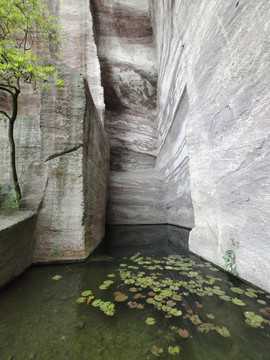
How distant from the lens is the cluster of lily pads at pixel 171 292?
1.35 metres

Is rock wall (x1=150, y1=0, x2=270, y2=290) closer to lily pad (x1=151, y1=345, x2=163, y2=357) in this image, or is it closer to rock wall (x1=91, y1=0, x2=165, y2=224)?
lily pad (x1=151, y1=345, x2=163, y2=357)

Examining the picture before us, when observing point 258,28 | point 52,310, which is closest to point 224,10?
point 258,28

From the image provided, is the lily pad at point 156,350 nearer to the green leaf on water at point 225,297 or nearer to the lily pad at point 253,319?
the lily pad at point 253,319

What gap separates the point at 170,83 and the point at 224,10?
4.07 metres

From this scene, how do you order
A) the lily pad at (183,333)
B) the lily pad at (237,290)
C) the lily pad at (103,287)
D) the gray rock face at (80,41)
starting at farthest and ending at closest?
1. the gray rock face at (80,41)
2. the lily pad at (103,287)
3. the lily pad at (237,290)
4. the lily pad at (183,333)

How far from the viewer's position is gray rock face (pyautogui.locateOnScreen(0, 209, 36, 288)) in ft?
6.32

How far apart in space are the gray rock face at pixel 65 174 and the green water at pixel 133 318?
473 mm

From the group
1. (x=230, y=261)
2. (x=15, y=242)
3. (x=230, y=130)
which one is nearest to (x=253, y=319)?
(x=230, y=261)

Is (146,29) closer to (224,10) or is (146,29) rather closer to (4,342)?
(224,10)

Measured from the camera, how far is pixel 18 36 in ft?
21.2

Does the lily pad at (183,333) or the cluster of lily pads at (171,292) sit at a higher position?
the lily pad at (183,333)

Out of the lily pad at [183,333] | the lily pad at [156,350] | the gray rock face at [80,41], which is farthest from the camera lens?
the gray rock face at [80,41]

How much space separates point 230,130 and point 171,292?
199 cm

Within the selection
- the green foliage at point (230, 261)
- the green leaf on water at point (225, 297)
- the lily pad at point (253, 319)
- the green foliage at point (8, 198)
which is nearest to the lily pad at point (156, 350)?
the lily pad at point (253, 319)
